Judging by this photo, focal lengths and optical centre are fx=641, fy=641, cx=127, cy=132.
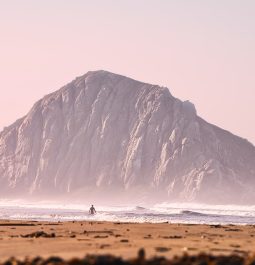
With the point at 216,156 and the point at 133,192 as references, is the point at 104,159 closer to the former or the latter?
the point at 133,192

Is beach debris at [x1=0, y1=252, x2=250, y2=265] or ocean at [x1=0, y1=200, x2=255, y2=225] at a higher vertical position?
ocean at [x1=0, y1=200, x2=255, y2=225]

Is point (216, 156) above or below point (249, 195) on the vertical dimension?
above

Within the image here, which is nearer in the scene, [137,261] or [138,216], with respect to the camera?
[137,261]

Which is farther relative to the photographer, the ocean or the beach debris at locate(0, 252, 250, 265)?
the ocean

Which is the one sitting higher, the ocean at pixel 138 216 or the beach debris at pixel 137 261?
the ocean at pixel 138 216

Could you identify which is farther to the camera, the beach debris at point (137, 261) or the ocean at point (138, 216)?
the ocean at point (138, 216)

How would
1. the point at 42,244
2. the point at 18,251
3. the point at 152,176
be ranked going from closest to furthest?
the point at 18,251 → the point at 42,244 → the point at 152,176

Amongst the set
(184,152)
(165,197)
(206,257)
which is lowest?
(206,257)

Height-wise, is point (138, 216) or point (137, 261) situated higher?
point (138, 216)

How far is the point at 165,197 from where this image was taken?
181125 mm

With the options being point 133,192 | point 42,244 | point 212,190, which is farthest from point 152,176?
point 42,244

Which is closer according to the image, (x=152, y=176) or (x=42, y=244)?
(x=42, y=244)

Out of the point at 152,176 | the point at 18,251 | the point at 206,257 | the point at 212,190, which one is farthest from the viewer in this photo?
the point at 152,176

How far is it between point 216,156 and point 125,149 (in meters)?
28.1
